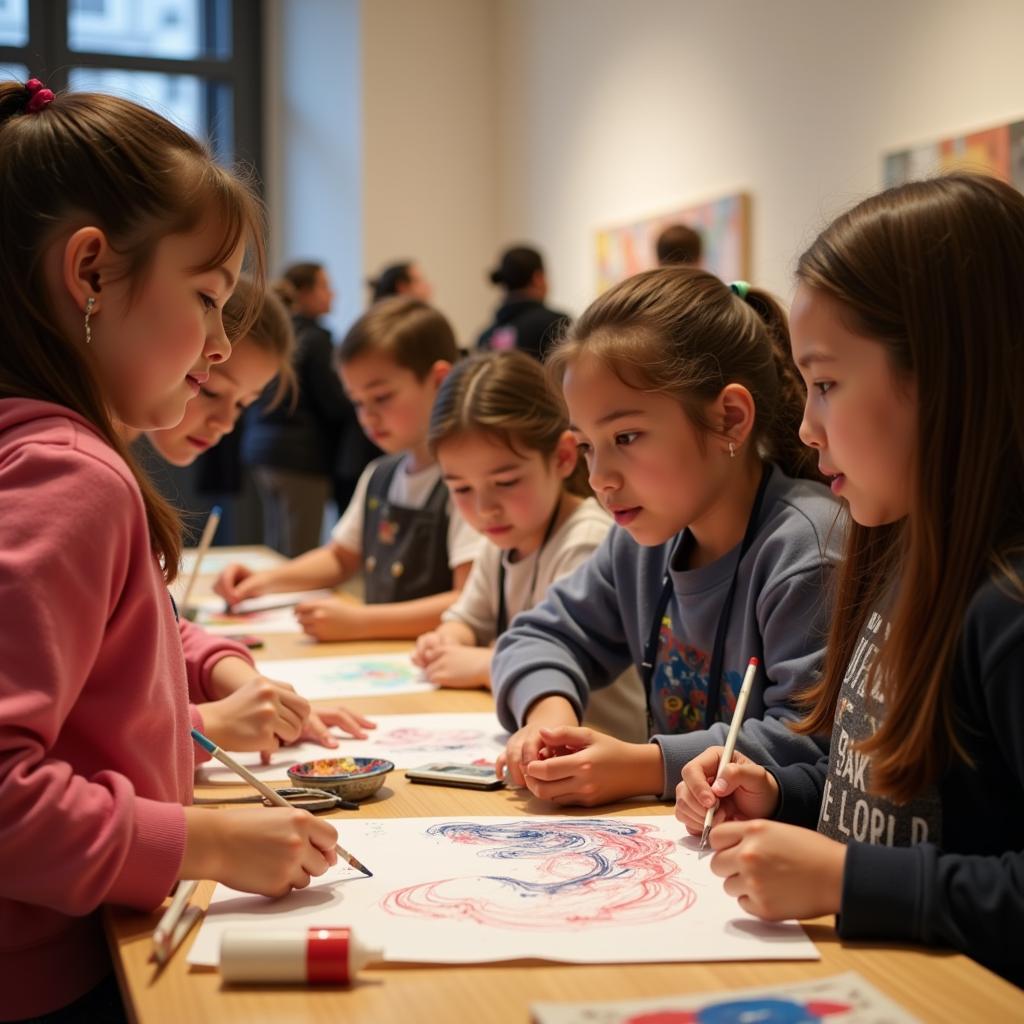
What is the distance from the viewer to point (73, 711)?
939 mm

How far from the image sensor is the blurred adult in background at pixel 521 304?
4.87 meters

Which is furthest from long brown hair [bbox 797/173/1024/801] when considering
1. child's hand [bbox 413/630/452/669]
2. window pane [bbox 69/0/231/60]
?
window pane [bbox 69/0/231/60]

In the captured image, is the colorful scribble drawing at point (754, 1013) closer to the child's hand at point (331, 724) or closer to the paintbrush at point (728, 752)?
the paintbrush at point (728, 752)

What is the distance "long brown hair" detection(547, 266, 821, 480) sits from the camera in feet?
4.71


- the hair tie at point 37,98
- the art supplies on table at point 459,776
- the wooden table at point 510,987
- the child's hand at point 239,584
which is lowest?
the child's hand at point 239,584

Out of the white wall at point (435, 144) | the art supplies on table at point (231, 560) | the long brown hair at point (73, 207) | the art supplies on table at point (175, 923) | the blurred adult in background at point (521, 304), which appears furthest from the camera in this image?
the white wall at point (435, 144)

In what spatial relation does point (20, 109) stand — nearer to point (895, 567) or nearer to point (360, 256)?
point (895, 567)

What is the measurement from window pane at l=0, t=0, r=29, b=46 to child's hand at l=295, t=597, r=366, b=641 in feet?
17.6

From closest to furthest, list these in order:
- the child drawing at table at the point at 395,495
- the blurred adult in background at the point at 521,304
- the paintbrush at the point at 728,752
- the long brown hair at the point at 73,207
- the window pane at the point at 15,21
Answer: the long brown hair at the point at 73,207
the paintbrush at the point at 728,752
the child drawing at table at the point at 395,495
the blurred adult in background at the point at 521,304
the window pane at the point at 15,21

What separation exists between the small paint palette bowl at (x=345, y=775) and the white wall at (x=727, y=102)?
1421mm

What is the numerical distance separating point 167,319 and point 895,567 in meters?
0.64

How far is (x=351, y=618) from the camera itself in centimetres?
221

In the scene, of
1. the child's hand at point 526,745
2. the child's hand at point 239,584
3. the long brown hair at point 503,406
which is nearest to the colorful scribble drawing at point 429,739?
the child's hand at point 526,745

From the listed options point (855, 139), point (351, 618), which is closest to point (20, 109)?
point (351, 618)
